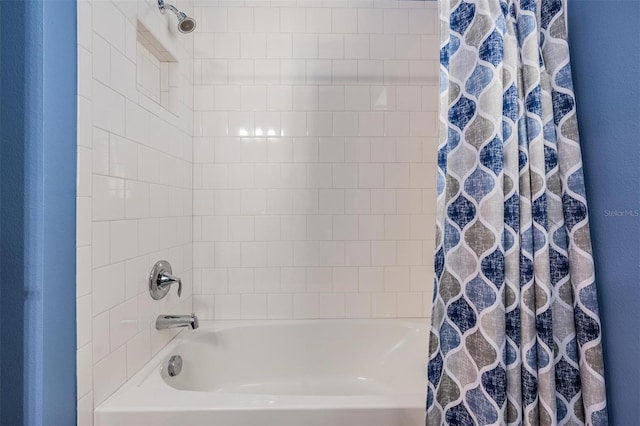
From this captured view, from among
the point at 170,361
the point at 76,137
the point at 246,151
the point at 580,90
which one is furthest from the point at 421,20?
the point at 170,361

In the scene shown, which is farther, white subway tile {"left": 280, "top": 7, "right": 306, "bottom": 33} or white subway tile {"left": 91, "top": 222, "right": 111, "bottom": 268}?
white subway tile {"left": 280, "top": 7, "right": 306, "bottom": 33}

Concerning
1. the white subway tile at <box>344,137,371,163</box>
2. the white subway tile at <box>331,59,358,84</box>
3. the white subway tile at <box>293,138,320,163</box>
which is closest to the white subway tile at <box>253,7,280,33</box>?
the white subway tile at <box>331,59,358,84</box>

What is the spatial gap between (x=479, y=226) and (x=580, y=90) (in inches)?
15.4

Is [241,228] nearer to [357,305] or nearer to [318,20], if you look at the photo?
[357,305]

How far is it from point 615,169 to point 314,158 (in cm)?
129

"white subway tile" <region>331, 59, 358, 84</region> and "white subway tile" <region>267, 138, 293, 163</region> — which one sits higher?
"white subway tile" <region>331, 59, 358, 84</region>

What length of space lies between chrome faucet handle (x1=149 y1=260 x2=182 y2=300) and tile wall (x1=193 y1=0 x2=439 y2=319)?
1.29 ft

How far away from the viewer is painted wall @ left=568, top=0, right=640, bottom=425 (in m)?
0.68

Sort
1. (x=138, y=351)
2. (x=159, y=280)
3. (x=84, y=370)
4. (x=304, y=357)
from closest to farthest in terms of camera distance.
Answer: (x=84, y=370), (x=138, y=351), (x=159, y=280), (x=304, y=357)

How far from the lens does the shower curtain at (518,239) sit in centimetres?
76

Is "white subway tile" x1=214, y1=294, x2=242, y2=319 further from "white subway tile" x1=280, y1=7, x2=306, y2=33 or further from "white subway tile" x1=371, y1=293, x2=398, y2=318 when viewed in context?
"white subway tile" x1=280, y1=7, x2=306, y2=33

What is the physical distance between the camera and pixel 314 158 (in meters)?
1.83

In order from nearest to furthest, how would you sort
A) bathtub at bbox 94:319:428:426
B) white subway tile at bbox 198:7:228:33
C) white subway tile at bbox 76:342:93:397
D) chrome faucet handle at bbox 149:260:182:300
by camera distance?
white subway tile at bbox 76:342:93:397 → chrome faucet handle at bbox 149:260:182:300 → bathtub at bbox 94:319:428:426 → white subway tile at bbox 198:7:228:33

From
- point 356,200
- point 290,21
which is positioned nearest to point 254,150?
point 356,200
